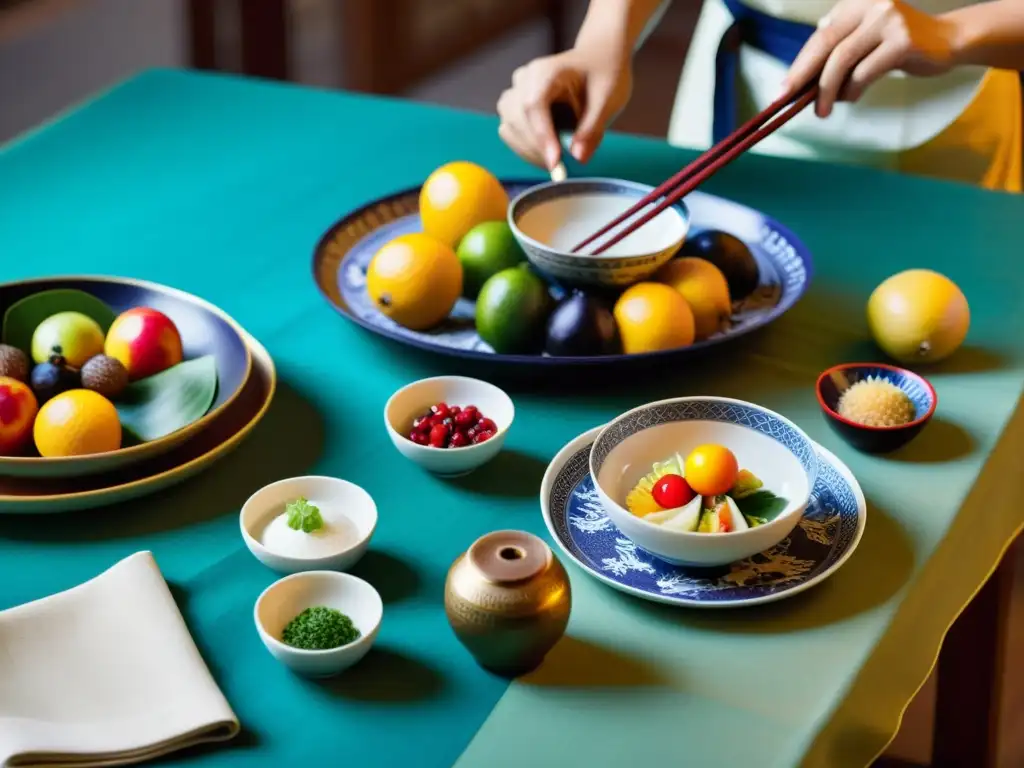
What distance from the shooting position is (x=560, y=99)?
132 centimetres

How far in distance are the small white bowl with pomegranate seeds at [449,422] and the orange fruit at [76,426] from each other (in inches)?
8.0

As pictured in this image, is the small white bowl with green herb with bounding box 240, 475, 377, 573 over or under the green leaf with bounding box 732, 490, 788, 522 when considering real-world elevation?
under

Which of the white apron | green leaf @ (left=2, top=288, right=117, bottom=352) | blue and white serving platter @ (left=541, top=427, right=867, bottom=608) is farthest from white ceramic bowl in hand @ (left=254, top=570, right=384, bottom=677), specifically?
the white apron

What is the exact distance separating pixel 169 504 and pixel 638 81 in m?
3.15

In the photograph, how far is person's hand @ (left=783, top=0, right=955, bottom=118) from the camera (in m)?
1.17

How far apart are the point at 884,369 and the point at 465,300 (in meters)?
0.37

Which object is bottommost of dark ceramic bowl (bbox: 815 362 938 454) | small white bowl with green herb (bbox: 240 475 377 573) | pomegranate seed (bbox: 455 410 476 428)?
small white bowl with green herb (bbox: 240 475 377 573)

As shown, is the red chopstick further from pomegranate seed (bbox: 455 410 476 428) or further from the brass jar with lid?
the brass jar with lid

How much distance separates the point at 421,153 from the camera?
4.80 ft

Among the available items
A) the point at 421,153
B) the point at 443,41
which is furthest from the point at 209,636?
the point at 443,41

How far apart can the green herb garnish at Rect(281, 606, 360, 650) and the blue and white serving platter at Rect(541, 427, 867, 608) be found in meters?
0.16

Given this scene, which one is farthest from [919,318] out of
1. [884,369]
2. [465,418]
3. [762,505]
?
[465,418]

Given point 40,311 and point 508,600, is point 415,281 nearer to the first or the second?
point 40,311

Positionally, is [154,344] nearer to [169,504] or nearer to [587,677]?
[169,504]
